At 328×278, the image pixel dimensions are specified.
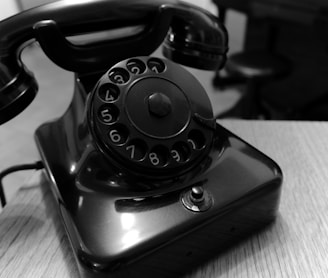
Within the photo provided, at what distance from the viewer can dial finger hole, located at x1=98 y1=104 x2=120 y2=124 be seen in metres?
0.43

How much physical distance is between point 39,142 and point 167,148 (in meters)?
0.20

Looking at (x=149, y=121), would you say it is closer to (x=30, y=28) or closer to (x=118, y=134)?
(x=118, y=134)

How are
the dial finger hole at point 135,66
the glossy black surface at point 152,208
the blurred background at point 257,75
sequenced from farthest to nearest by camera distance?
1. the blurred background at point 257,75
2. the dial finger hole at point 135,66
3. the glossy black surface at point 152,208

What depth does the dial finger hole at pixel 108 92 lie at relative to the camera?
438mm

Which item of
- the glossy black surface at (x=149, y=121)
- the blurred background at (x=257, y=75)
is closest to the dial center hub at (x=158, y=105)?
the glossy black surface at (x=149, y=121)

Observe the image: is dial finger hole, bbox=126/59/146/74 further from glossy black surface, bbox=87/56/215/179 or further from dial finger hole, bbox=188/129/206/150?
dial finger hole, bbox=188/129/206/150

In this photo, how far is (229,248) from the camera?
0.43 metres

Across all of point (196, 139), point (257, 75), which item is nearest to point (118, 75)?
point (196, 139)

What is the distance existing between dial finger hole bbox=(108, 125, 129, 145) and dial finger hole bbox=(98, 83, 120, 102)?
0.04m

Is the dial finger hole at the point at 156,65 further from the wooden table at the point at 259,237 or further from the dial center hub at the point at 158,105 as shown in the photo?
the wooden table at the point at 259,237

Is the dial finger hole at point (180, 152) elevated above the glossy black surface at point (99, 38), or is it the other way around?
the glossy black surface at point (99, 38)

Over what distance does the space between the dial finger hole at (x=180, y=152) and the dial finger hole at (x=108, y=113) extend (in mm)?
79

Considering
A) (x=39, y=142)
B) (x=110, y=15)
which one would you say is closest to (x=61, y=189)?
(x=39, y=142)

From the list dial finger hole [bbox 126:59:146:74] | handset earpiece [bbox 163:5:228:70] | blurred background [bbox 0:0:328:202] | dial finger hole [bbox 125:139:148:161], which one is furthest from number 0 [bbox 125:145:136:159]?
blurred background [bbox 0:0:328:202]
